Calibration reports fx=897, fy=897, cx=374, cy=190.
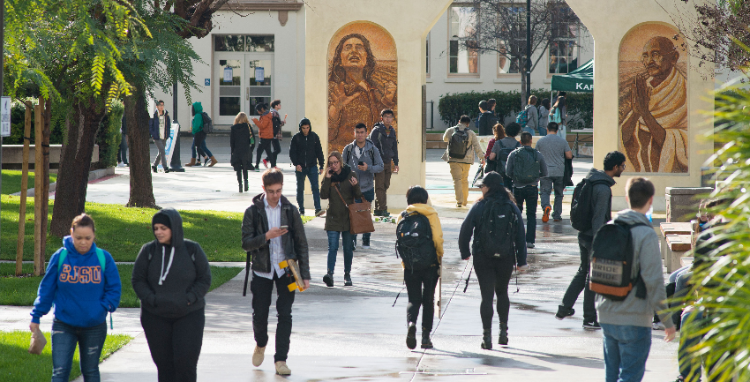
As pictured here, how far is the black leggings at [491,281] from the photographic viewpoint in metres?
7.46

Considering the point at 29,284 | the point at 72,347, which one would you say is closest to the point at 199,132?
the point at 29,284

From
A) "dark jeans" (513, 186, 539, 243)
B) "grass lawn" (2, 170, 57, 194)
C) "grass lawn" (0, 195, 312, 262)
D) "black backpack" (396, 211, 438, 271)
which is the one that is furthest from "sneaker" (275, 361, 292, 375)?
"grass lawn" (2, 170, 57, 194)

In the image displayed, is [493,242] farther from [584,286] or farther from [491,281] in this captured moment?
[584,286]

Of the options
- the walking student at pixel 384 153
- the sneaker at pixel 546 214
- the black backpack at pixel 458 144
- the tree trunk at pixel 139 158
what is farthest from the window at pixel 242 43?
the sneaker at pixel 546 214

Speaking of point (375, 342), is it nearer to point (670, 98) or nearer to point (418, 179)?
point (418, 179)

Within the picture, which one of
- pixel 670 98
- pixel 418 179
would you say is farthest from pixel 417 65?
pixel 670 98

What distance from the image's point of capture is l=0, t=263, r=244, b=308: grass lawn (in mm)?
9081

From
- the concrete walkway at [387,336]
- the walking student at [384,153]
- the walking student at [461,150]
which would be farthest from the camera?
the walking student at [461,150]

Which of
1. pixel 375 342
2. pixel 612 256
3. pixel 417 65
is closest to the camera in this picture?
pixel 612 256

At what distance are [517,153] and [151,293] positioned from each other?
7.80 meters

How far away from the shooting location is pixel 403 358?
7164mm

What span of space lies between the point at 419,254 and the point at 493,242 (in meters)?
0.62

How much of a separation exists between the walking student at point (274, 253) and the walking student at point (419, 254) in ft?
3.21

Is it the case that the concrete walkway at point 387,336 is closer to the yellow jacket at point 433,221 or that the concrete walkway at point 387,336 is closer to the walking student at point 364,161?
the yellow jacket at point 433,221
